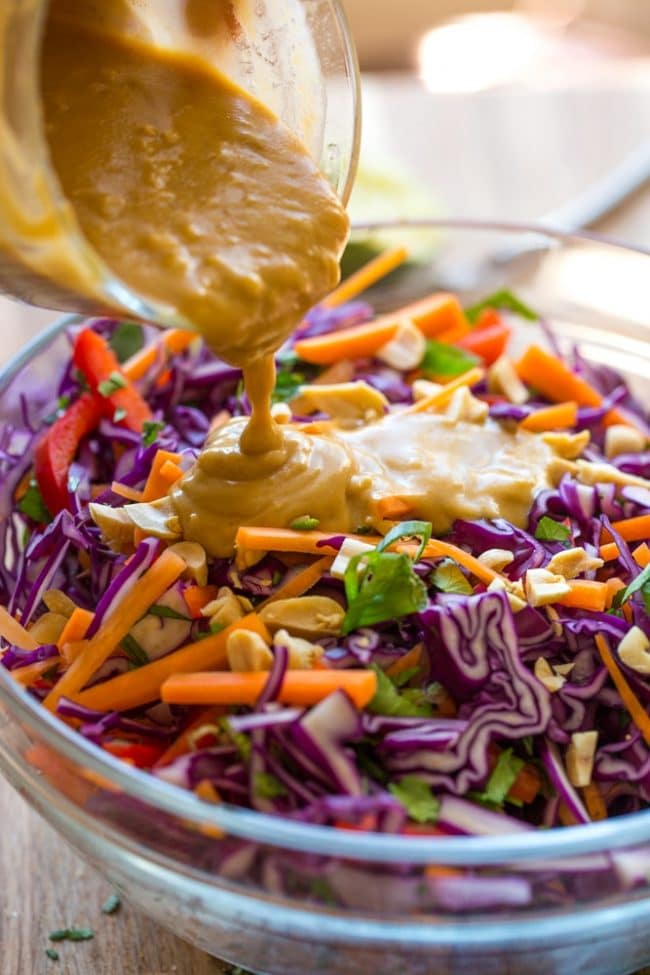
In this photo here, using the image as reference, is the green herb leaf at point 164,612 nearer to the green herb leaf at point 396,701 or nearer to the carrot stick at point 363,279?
the green herb leaf at point 396,701

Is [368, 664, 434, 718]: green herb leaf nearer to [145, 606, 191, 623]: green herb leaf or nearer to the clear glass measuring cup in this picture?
[145, 606, 191, 623]: green herb leaf

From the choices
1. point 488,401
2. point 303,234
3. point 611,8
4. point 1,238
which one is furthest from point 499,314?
point 611,8

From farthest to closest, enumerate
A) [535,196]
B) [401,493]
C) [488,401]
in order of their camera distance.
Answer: [535,196], [488,401], [401,493]

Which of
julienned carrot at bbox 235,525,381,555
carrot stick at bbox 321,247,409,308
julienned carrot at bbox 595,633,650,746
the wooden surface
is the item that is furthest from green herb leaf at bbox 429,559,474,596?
the wooden surface

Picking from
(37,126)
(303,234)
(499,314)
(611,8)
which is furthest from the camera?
(611,8)

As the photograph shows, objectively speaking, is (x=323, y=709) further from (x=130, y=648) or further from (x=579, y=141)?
(x=579, y=141)

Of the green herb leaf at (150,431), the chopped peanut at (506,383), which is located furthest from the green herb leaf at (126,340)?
the chopped peanut at (506,383)
